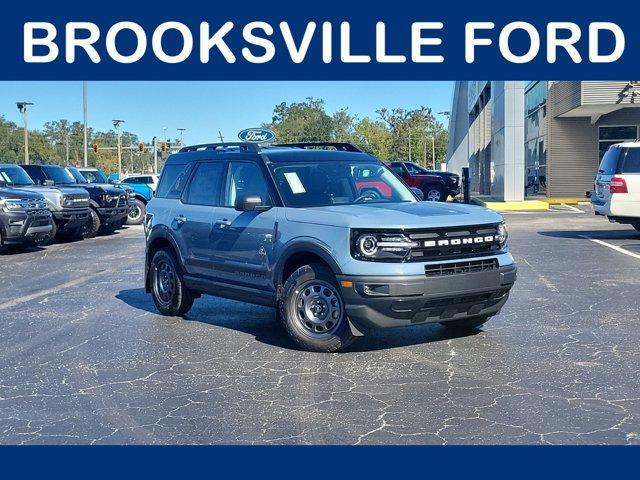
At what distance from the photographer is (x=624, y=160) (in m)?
16.6

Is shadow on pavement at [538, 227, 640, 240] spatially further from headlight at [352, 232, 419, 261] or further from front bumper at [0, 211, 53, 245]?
headlight at [352, 232, 419, 261]

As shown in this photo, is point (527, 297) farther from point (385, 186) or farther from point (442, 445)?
point (442, 445)

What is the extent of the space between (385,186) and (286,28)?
8727 mm

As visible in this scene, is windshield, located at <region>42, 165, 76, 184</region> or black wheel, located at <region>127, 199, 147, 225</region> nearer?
windshield, located at <region>42, 165, 76, 184</region>

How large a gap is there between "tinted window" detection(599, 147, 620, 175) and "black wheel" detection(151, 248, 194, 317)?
10788 mm

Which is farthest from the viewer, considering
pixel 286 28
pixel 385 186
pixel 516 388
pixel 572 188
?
pixel 572 188

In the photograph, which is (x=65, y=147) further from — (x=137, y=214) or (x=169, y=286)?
(x=169, y=286)

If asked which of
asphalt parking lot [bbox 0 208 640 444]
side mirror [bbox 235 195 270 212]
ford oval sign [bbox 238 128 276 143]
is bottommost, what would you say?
asphalt parking lot [bbox 0 208 640 444]

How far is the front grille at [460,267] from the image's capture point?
6.91 m

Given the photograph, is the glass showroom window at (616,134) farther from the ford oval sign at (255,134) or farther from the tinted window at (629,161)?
the ford oval sign at (255,134)

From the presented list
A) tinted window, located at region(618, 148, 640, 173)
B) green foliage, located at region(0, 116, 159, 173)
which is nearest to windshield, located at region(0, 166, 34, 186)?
tinted window, located at region(618, 148, 640, 173)

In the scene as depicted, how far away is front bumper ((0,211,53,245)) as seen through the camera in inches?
645

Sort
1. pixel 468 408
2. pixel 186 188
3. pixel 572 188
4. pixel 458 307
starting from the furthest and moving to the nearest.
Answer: pixel 572 188 → pixel 186 188 → pixel 458 307 → pixel 468 408

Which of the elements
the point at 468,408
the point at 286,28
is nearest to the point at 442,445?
the point at 468,408
